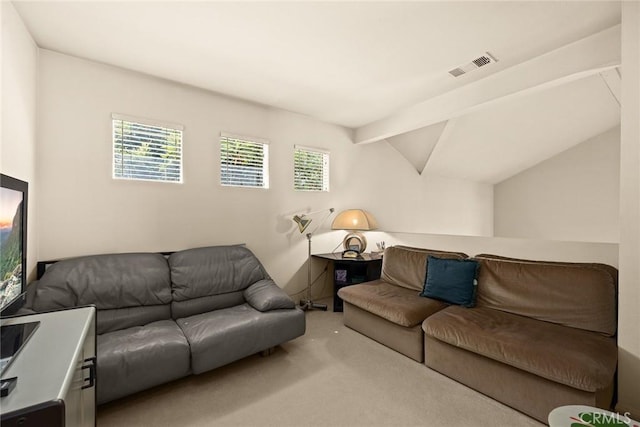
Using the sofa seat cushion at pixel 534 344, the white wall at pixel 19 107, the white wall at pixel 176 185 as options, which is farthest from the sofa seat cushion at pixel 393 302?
the white wall at pixel 19 107

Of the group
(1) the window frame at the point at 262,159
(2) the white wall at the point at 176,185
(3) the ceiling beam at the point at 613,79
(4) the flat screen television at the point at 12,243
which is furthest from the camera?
(1) the window frame at the point at 262,159

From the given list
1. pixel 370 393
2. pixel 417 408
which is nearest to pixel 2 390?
pixel 370 393

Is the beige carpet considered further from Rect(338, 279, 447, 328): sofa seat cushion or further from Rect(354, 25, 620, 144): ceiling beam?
Rect(354, 25, 620, 144): ceiling beam

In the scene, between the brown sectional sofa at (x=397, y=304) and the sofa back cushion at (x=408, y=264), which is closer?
the brown sectional sofa at (x=397, y=304)

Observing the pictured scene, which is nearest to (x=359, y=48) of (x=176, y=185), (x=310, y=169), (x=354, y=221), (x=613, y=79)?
(x=310, y=169)

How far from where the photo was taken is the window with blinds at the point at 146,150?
271 cm

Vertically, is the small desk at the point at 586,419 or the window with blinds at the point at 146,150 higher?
the window with blinds at the point at 146,150

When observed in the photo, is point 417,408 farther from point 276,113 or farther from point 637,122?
point 276,113

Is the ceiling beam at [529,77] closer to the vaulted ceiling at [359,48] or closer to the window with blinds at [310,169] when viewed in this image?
the vaulted ceiling at [359,48]

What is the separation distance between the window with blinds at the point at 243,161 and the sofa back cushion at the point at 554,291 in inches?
105

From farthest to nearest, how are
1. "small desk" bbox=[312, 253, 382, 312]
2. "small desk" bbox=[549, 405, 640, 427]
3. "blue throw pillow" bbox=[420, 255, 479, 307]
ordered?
1. "small desk" bbox=[312, 253, 382, 312]
2. "blue throw pillow" bbox=[420, 255, 479, 307]
3. "small desk" bbox=[549, 405, 640, 427]

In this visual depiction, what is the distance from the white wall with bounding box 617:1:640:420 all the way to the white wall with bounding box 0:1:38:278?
3878 millimetres

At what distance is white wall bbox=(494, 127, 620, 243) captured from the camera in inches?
197

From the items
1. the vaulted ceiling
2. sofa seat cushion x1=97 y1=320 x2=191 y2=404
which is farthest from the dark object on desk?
the vaulted ceiling
